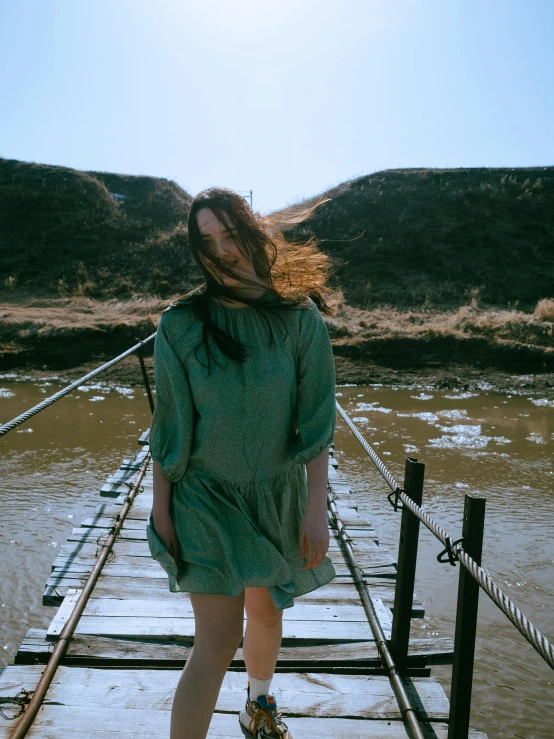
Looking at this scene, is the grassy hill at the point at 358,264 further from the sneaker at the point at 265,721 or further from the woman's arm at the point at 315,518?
the woman's arm at the point at 315,518

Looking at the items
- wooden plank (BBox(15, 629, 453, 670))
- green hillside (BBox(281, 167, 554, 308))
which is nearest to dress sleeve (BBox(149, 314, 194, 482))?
wooden plank (BBox(15, 629, 453, 670))

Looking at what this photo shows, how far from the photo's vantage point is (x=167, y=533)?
152 cm

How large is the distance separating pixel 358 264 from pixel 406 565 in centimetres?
2473

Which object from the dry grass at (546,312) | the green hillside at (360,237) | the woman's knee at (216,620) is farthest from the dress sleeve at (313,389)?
the green hillside at (360,237)

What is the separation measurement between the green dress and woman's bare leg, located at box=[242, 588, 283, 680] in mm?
69

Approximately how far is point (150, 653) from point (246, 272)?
153 cm

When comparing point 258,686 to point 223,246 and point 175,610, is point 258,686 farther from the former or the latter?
point 223,246

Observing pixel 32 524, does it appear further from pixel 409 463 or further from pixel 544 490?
pixel 544 490

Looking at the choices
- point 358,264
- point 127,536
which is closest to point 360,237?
point 358,264

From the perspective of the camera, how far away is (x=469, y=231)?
29.1m

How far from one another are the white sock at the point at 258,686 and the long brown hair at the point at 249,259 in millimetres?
924

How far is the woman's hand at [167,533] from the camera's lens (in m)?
1.52

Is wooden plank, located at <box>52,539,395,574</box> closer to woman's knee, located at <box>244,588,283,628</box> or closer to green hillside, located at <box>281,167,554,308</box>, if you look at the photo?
woman's knee, located at <box>244,588,283,628</box>

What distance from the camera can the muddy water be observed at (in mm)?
3510
